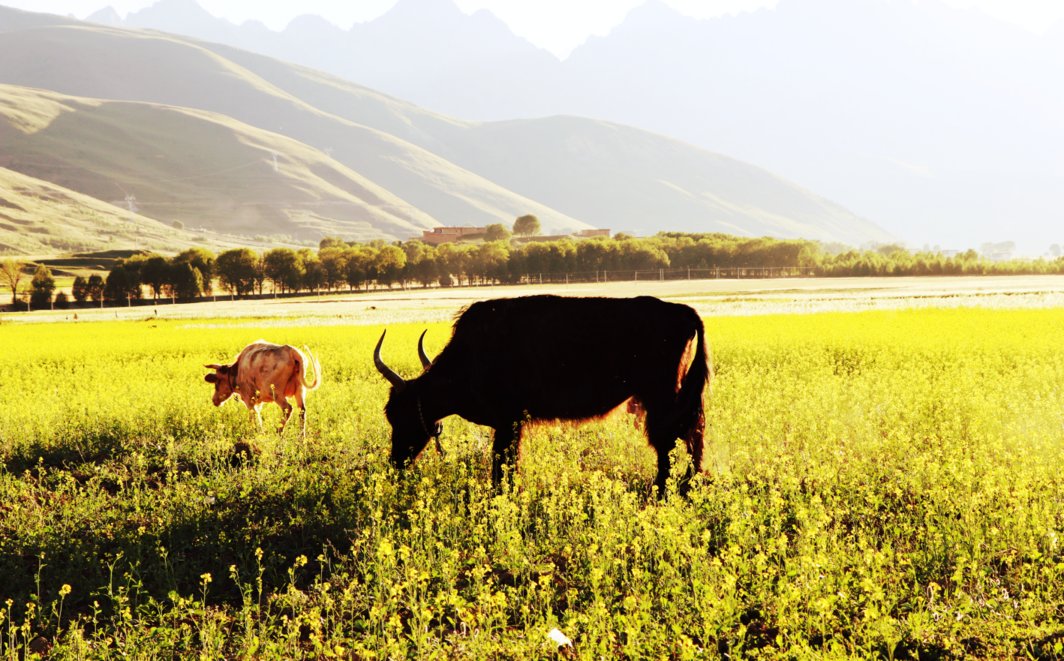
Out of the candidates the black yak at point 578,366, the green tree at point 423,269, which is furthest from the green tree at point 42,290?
the black yak at point 578,366

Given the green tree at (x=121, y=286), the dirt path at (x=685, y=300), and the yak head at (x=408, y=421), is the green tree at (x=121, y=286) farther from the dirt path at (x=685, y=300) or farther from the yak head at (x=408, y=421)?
the yak head at (x=408, y=421)

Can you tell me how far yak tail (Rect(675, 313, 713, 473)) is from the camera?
7.62 meters

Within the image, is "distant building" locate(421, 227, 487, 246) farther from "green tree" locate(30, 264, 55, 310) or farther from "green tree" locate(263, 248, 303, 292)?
"green tree" locate(30, 264, 55, 310)

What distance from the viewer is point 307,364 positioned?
36.8 ft

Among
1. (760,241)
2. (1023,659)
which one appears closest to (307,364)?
(1023,659)

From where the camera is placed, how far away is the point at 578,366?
772cm

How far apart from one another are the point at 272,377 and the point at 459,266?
288 ft

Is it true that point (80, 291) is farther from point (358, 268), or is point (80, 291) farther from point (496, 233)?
point (496, 233)

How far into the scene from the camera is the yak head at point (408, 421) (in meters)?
8.28

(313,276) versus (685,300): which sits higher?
(313,276)

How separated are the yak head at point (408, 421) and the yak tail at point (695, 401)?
2.74 meters

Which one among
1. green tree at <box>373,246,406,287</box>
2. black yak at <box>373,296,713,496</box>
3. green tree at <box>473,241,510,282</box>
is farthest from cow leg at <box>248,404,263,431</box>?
green tree at <box>473,241,510,282</box>

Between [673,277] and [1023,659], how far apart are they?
9094 centimetres

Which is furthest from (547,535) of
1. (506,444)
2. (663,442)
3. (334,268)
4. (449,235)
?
(449,235)
